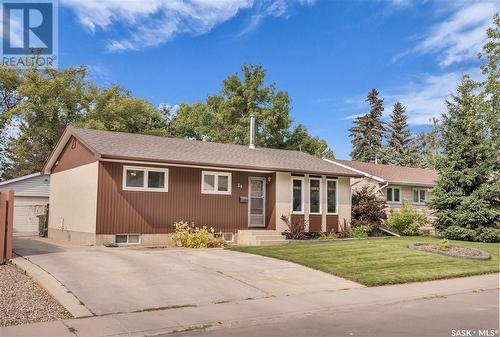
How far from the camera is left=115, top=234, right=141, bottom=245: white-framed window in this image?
55.7 feet

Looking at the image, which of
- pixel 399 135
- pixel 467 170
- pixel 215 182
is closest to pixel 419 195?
pixel 467 170

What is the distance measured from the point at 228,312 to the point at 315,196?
13963mm

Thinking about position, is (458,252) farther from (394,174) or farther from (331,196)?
(394,174)

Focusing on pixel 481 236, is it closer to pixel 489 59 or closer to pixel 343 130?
pixel 489 59

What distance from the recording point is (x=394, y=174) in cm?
2953

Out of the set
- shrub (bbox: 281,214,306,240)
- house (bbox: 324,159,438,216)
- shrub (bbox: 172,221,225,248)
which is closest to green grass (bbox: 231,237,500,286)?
shrub (bbox: 172,221,225,248)

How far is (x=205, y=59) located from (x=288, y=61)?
5.13m

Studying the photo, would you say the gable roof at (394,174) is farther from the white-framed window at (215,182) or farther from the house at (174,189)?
the white-framed window at (215,182)

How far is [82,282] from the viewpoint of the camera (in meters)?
9.35

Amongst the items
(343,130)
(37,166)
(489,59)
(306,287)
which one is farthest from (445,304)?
(343,130)

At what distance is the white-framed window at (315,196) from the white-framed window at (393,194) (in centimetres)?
844

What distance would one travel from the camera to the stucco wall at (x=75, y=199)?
16984 millimetres

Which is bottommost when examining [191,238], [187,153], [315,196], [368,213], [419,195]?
[191,238]

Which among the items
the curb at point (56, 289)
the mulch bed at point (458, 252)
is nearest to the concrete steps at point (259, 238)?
the mulch bed at point (458, 252)
